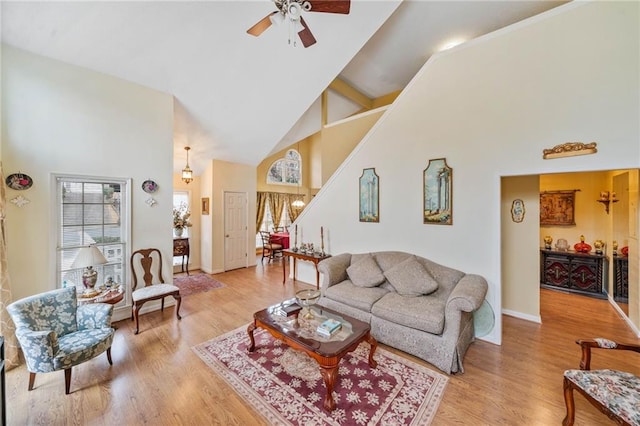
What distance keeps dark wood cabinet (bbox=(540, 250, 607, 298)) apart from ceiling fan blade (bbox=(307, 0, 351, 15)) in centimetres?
557

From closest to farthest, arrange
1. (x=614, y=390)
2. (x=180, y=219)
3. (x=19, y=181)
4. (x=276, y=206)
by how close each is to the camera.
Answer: (x=614, y=390) < (x=19, y=181) < (x=180, y=219) < (x=276, y=206)

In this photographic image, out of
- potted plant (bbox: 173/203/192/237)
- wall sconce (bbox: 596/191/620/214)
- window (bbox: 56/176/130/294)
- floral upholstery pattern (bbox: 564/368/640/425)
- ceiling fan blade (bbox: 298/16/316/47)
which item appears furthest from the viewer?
potted plant (bbox: 173/203/192/237)

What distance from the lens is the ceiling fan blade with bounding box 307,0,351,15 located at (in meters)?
2.28

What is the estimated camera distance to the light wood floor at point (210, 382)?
1.94 meters

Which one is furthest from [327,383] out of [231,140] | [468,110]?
[231,140]

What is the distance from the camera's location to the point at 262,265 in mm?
6961

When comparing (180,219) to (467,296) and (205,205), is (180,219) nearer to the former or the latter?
(205,205)

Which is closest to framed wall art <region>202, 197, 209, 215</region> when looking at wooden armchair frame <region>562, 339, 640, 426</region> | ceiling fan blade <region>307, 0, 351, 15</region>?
ceiling fan blade <region>307, 0, 351, 15</region>

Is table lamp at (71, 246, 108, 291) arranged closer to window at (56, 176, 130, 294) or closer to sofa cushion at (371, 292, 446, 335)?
window at (56, 176, 130, 294)

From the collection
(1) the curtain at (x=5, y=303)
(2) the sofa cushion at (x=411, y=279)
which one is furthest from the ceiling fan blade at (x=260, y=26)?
(2) the sofa cushion at (x=411, y=279)

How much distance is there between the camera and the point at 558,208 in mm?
4840

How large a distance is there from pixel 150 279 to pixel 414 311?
3.93 metres

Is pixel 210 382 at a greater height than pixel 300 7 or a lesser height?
lesser

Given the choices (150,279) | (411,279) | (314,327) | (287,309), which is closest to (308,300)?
(314,327)
